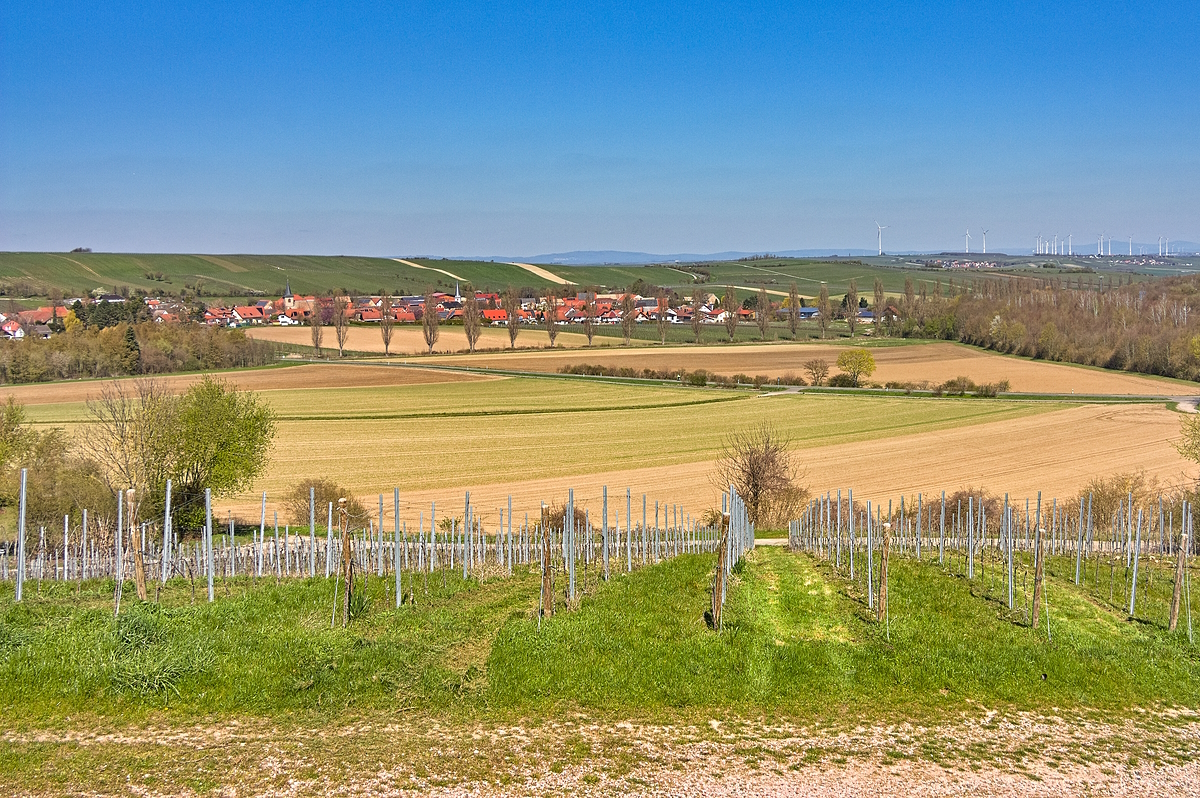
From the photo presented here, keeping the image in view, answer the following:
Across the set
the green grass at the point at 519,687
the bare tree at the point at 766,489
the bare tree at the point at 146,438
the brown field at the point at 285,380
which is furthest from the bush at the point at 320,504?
the brown field at the point at 285,380

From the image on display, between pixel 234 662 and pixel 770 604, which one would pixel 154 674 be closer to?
pixel 234 662

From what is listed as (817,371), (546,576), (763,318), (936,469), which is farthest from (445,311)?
(546,576)

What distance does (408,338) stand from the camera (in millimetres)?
137375

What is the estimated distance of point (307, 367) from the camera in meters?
106

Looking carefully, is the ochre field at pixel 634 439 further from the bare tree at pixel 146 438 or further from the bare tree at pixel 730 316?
the bare tree at pixel 730 316

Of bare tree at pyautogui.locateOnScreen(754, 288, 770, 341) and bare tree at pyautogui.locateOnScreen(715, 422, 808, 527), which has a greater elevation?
bare tree at pyautogui.locateOnScreen(754, 288, 770, 341)

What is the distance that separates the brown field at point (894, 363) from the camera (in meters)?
91.4

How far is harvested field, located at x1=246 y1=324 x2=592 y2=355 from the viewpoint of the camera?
130 metres

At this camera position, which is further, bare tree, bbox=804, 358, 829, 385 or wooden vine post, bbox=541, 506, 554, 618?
bare tree, bbox=804, 358, 829, 385

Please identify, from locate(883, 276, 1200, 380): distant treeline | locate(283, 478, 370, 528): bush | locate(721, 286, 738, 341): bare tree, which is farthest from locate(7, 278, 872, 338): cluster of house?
locate(283, 478, 370, 528): bush

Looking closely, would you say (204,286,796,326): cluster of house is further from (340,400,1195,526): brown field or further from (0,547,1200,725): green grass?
(0,547,1200,725): green grass

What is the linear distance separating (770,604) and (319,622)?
871 centimetres

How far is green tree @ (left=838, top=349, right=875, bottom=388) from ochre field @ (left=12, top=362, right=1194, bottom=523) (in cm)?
1057

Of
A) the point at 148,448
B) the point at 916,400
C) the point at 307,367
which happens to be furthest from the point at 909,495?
the point at 307,367
